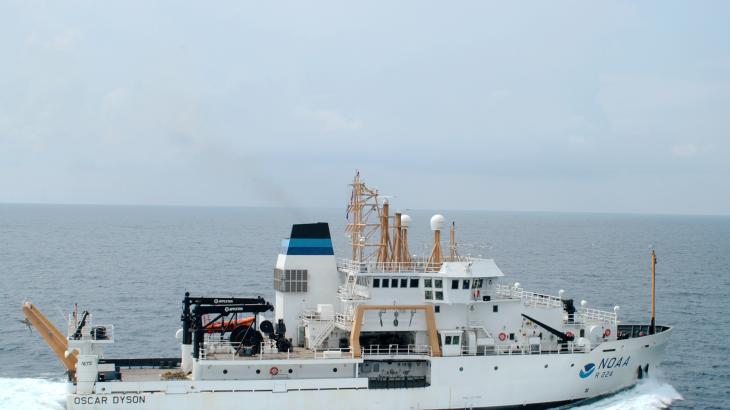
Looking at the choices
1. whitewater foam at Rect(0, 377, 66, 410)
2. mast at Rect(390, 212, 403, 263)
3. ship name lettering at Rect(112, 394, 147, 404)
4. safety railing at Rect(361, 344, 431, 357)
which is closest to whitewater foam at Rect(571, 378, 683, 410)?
safety railing at Rect(361, 344, 431, 357)

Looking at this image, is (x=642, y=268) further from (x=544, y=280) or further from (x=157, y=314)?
(x=157, y=314)

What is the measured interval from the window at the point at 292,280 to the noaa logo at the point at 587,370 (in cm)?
1109

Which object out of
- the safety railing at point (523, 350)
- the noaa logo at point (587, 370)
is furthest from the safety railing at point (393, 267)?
the noaa logo at point (587, 370)

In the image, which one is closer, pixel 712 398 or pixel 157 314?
pixel 712 398

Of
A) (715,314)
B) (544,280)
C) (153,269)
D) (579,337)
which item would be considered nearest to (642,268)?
(544,280)

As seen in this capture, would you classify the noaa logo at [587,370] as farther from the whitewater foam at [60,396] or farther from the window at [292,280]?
the window at [292,280]

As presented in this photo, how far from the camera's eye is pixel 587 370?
3077 centimetres

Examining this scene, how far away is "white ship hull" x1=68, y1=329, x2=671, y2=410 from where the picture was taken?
27.1 meters

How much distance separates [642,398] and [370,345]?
11.7m

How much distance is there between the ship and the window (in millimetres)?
55

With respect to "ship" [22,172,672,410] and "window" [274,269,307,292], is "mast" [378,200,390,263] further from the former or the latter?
"window" [274,269,307,292]

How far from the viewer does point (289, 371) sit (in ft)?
93.2

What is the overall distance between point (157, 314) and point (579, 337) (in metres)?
27.6

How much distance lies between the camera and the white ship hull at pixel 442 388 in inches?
1067
